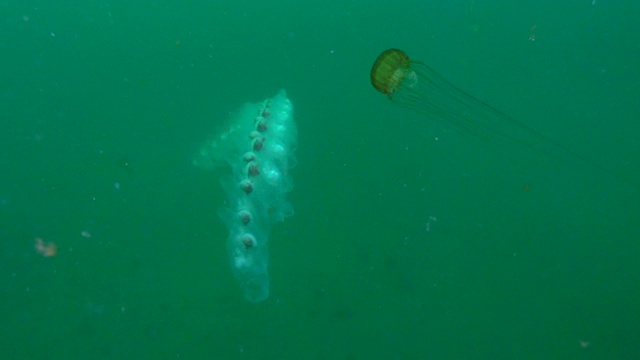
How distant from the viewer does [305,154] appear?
7.27 ft

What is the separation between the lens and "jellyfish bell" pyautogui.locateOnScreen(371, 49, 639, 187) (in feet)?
7.25

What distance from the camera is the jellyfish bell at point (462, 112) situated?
2211 mm

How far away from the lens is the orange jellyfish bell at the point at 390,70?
217 centimetres

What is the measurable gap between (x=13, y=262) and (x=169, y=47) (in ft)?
3.63

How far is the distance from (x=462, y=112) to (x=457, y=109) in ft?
0.08

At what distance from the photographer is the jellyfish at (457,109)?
221 cm

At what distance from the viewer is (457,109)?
224 centimetres

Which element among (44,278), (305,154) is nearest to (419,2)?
(305,154)

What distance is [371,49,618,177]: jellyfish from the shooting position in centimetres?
221

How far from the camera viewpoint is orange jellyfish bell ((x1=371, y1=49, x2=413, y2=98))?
2172 millimetres

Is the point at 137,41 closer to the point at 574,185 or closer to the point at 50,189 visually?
the point at 50,189

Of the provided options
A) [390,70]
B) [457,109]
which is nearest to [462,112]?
[457,109]

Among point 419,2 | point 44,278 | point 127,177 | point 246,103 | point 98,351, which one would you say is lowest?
point 98,351

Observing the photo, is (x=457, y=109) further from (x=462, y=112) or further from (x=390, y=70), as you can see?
(x=390, y=70)
